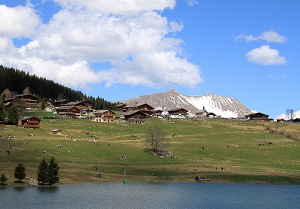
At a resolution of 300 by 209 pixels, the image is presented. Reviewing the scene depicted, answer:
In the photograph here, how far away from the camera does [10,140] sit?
14838 centimetres

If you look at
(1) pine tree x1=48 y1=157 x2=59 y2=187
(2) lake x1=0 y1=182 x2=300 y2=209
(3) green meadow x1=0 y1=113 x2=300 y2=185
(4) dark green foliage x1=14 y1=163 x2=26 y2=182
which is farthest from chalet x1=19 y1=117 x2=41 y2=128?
(4) dark green foliage x1=14 y1=163 x2=26 y2=182

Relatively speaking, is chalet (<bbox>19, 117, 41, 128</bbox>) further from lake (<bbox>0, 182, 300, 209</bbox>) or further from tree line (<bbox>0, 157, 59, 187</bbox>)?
tree line (<bbox>0, 157, 59, 187</bbox>)

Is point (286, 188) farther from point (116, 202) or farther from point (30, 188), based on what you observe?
point (30, 188)

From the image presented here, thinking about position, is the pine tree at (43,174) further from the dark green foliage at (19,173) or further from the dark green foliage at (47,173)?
the dark green foliage at (19,173)

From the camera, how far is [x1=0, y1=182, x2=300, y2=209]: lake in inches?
3226

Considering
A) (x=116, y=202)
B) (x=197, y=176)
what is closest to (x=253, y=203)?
(x=116, y=202)

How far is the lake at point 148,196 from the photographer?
81.9 metres

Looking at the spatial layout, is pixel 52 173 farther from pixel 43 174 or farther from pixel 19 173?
pixel 19 173

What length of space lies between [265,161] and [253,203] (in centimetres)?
7141

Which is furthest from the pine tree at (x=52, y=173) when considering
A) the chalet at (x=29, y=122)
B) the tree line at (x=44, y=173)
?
the chalet at (x=29, y=122)

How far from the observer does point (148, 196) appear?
95.4 m

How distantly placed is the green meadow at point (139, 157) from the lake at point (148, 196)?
423 inches

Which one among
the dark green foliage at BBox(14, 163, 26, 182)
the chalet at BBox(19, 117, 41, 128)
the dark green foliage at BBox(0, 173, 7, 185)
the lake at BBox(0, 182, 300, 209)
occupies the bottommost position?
the lake at BBox(0, 182, 300, 209)

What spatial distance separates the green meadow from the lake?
10.7 m
